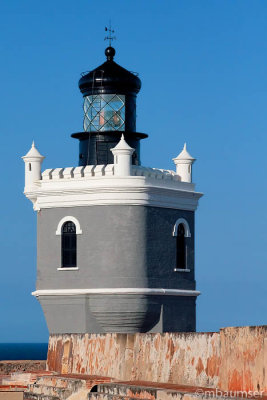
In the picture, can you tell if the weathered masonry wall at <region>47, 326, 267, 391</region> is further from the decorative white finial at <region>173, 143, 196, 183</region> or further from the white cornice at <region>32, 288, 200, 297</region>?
the decorative white finial at <region>173, 143, 196, 183</region>

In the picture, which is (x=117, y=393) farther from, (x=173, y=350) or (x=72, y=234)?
(x=72, y=234)

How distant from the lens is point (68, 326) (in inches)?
856

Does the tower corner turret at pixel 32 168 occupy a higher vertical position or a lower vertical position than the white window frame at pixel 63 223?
higher

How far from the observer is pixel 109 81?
22453 millimetres

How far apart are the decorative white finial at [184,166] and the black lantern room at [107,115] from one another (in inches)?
35.4

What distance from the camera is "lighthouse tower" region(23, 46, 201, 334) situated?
69.9 feet

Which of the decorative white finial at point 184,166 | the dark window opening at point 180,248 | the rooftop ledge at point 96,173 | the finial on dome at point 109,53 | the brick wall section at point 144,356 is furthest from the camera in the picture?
the finial on dome at point 109,53

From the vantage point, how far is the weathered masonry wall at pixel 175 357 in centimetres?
1078

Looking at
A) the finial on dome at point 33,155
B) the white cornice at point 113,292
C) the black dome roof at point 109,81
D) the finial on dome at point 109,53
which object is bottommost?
the white cornice at point 113,292

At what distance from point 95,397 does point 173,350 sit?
1136mm

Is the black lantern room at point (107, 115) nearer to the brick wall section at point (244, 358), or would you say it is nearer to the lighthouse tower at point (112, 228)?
the lighthouse tower at point (112, 228)

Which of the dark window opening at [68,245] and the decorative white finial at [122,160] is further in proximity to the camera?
the dark window opening at [68,245]

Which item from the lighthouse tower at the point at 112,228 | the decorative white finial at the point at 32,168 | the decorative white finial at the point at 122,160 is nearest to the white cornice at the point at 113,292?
the lighthouse tower at the point at 112,228

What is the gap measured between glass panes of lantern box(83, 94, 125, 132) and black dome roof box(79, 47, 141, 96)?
5.8 inches
